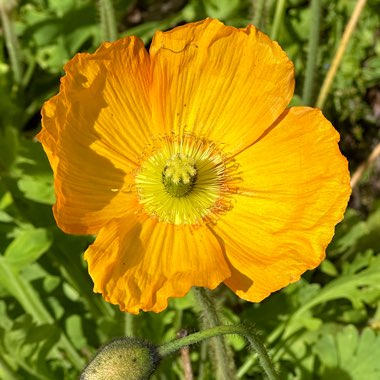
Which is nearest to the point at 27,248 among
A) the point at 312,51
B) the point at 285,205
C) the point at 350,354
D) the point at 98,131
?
the point at 98,131

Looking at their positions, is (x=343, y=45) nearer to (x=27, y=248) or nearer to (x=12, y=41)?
(x=12, y=41)

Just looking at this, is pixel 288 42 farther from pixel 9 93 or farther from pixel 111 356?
pixel 111 356

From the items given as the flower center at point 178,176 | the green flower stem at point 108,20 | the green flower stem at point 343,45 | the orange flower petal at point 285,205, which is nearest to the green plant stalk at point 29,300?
the flower center at point 178,176

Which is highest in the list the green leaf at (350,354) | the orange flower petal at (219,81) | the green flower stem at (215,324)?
the orange flower petal at (219,81)

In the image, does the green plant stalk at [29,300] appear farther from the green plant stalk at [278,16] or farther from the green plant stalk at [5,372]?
the green plant stalk at [278,16]

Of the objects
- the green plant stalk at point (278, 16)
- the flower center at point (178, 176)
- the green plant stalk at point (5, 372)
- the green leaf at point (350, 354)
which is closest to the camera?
the flower center at point (178, 176)

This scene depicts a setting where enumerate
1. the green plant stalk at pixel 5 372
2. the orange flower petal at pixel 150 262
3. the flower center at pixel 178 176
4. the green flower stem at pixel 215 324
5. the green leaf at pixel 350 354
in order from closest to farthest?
the orange flower petal at pixel 150 262, the green flower stem at pixel 215 324, the flower center at pixel 178 176, the green plant stalk at pixel 5 372, the green leaf at pixel 350 354

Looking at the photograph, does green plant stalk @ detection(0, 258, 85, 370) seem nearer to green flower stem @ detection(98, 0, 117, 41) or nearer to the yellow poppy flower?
the yellow poppy flower
